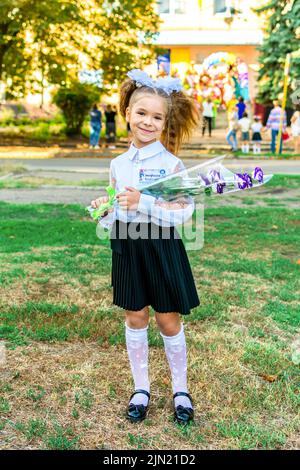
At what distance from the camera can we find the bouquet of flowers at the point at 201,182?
2.61 meters

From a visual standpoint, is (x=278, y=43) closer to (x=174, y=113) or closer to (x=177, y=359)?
(x=174, y=113)

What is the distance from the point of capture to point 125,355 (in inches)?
136

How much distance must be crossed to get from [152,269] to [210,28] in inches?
1315

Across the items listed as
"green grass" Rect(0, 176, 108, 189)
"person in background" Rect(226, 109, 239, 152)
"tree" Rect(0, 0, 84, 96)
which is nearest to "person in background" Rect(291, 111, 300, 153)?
"person in background" Rect(226, 109, 239, 152)

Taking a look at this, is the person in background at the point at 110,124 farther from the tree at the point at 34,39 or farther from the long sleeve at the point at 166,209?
the long sleeve at the point at 166,209

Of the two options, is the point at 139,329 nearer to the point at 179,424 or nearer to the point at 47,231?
the point at 179,424

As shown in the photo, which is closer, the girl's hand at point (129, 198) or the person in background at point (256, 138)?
the girl's hand at point (129, 198)

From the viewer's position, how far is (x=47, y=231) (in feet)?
22.1

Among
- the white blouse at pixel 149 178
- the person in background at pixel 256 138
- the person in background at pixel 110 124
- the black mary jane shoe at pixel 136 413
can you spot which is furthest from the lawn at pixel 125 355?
the person in background at pixel 110 124

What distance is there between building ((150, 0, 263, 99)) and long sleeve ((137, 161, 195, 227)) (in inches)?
1241

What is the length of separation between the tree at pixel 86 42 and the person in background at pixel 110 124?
116 centimetres

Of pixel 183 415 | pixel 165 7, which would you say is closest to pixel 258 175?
pixel 183 415

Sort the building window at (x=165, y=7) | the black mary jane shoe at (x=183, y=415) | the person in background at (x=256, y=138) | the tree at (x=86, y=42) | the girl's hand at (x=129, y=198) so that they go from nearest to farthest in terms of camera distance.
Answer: the girl's hand at (x=129, y=198), the black mary jane shoe at (x=183, y=415), the person in background at (x=256, y=138), the tree at (x=86, y=42), the building window at (x=165, y=7)

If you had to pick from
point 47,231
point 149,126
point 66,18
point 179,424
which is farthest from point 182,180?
point 66,18
